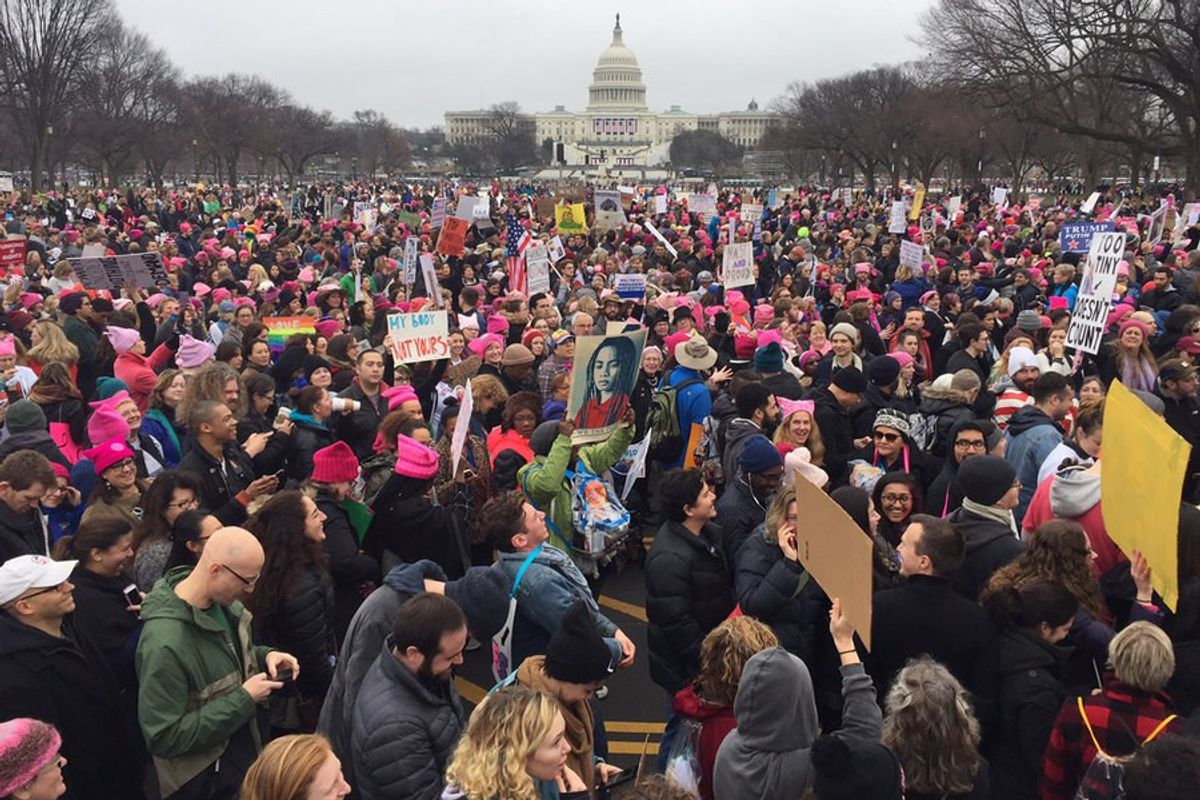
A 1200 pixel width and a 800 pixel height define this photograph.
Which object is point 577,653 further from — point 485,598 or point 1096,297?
point 1096,297

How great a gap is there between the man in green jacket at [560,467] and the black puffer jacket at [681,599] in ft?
3.10

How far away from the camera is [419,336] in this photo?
8148 millimetres

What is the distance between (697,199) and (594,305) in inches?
710

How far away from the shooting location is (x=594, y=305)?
36.8 feet

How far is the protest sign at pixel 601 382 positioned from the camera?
17.8ft

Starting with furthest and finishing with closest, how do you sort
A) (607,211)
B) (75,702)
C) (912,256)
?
(607,211) → (912,256) → (75,702)

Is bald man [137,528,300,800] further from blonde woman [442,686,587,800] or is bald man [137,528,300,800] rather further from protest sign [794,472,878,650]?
protest sign [794,472,878,650]

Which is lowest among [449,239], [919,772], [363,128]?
[919,772]

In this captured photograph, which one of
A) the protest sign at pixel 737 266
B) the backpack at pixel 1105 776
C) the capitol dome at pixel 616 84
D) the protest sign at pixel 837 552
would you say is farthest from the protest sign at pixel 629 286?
the capitol dome at pixel 616 84

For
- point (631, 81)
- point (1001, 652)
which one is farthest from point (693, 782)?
point (631, 81)

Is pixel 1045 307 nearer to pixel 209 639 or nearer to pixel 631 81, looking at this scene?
pixel 209 639

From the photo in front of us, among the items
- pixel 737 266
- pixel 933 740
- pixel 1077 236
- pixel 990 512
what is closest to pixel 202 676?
pixel 933 740

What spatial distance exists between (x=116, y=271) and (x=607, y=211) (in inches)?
578

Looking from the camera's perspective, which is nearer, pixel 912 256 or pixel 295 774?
pixel 295 774
